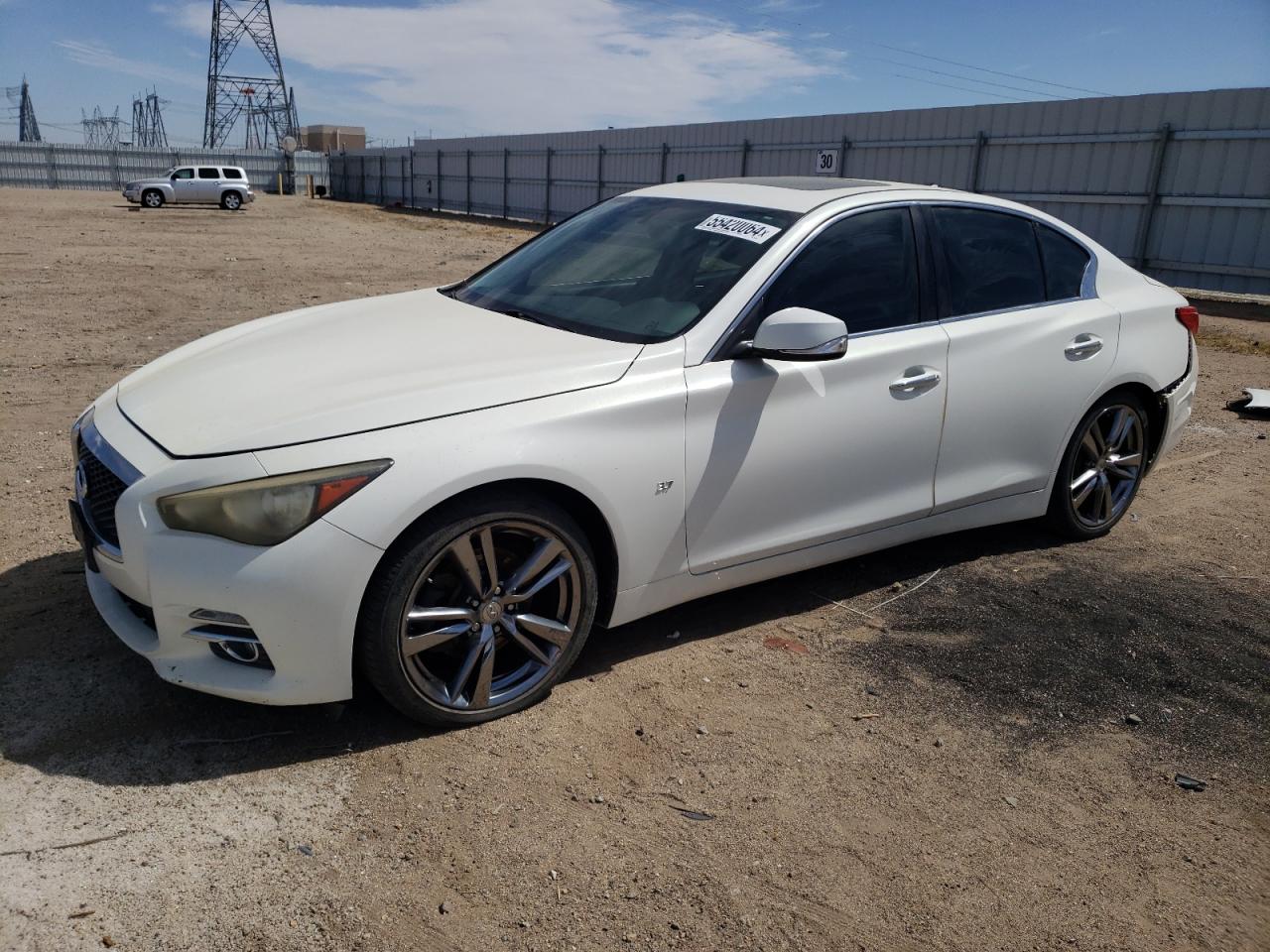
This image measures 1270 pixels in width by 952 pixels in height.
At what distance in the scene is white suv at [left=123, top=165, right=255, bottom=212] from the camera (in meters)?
37.3

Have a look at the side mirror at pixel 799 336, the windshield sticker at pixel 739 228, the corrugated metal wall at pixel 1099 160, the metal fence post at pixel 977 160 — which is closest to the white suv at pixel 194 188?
the corrugated metal wall at pixel 1099 160

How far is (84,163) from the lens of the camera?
49.6 meters

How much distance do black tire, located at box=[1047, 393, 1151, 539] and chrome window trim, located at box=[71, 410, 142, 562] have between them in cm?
393

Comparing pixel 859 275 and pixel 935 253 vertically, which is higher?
pixel 935 253

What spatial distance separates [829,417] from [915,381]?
48 cm

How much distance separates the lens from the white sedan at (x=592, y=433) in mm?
2779

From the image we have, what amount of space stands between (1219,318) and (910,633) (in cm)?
1262

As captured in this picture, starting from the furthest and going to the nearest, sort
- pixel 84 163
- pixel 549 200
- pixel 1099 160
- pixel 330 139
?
pixel 330 139, pixel 84 163, pixel 549 200, pixel 1099 160

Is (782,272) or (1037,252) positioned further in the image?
(1037,252)

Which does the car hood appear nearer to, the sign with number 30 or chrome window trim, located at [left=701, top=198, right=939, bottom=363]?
chrome window trim, located at [left=701, top=198, right=939, bottom=363]

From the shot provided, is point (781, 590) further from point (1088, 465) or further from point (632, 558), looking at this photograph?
point (1088, 465)

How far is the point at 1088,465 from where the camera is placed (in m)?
4.87

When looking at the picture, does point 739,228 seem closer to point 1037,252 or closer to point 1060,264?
point 1037,252

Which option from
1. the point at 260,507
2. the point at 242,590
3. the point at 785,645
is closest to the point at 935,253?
the point at 785,645
